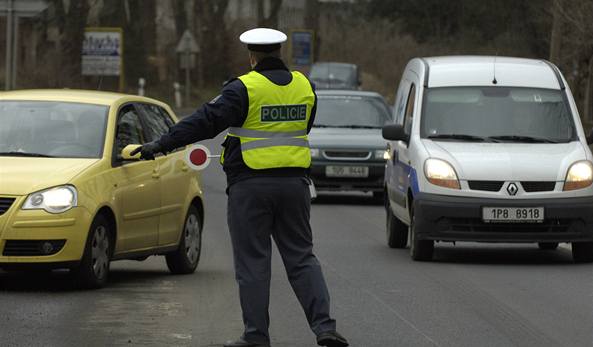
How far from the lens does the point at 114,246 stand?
12484 millimetres

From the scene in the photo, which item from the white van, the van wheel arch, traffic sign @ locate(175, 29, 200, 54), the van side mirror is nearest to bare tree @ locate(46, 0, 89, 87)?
traffic sign @ locate(175, 29, 200, 54)

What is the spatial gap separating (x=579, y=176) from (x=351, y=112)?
10499 millimetres

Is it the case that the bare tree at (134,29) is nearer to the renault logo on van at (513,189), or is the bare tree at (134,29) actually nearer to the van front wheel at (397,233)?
the van front wheel at (397,233)

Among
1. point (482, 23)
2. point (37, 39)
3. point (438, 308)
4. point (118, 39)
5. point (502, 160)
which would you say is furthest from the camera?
point (482, 23)

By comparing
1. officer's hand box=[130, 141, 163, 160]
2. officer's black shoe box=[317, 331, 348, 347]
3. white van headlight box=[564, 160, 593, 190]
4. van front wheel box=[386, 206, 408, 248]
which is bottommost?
van front wheel box=[386, 206, 408, 248]

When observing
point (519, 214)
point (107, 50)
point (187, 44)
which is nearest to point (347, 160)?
point (519, 214)

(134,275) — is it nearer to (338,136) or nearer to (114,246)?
(114,246)

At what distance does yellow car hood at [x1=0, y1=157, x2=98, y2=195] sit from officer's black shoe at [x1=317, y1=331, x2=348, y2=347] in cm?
349

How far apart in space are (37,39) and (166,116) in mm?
46022

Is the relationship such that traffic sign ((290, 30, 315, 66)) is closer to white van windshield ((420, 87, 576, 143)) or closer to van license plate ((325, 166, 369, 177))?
van license plate ((325, 166, 369, 177))

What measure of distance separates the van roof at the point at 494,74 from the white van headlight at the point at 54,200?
17.3 feet

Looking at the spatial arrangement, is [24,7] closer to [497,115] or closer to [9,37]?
[9,37]

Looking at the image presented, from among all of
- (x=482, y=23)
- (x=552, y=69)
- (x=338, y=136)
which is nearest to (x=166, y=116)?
(x=552, y=69)

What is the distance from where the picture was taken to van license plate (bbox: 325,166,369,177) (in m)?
23.4
